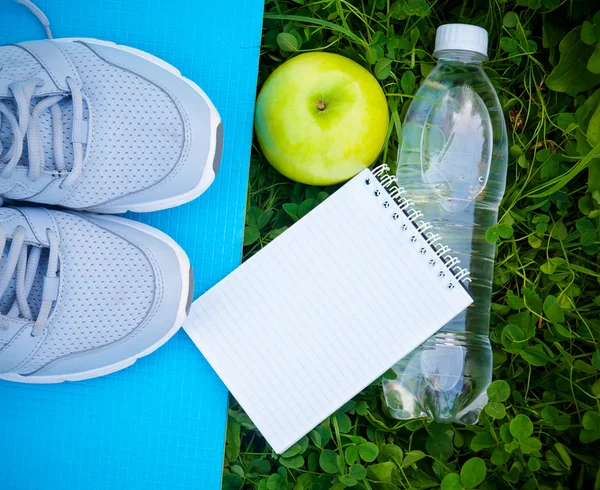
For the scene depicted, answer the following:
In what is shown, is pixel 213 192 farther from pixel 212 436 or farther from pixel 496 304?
pixel 496 304

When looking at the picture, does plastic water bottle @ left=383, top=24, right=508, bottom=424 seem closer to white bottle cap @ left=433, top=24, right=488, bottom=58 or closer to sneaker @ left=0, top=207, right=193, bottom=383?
white bottle cap @ left=433, top=24, right=488, bottom=58

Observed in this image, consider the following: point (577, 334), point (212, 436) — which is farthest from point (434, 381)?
point (212, 436)

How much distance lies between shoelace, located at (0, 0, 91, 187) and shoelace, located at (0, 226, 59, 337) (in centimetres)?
9

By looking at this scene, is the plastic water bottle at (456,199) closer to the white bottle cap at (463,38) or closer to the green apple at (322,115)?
the white bottle cap at (463,38)

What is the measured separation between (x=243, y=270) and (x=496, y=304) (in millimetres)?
481

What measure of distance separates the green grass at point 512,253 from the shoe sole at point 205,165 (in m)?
0.15

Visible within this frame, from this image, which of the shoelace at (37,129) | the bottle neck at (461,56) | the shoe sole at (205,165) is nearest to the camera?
the shoelace at (37,129)

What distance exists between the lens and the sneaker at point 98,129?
87cm

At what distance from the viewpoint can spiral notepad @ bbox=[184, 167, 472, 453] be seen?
3.43 ft

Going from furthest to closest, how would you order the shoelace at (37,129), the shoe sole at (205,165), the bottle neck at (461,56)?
1. the bottle neck at (461,56)
2. the shoe sole at (205,165)
3. the shoelace at (37,129)

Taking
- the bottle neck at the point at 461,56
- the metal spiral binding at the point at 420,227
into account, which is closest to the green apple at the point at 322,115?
the metal spiral binding at the point at 420,227

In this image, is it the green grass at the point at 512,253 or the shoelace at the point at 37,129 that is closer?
the shoelace at the point at 37,129

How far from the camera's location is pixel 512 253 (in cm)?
117

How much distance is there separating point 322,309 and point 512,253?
387 millimetres
